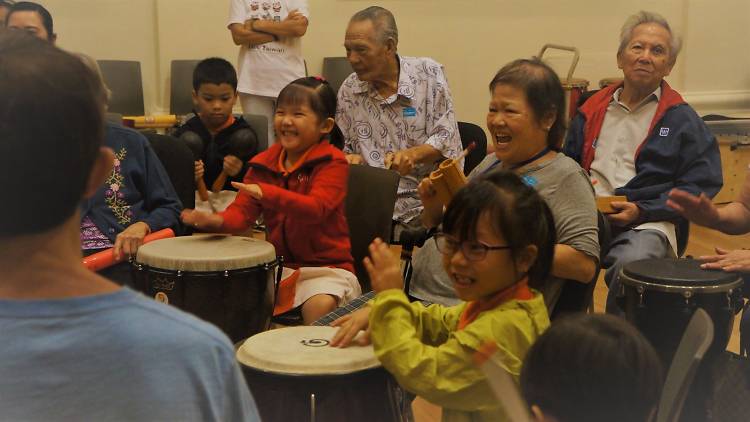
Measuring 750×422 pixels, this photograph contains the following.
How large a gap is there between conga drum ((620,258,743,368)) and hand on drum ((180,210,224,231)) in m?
1.25

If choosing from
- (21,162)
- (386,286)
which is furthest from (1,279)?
(386,286)

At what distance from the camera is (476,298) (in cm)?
184

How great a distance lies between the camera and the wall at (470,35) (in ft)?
20.2

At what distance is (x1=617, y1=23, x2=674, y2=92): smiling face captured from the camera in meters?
3.42

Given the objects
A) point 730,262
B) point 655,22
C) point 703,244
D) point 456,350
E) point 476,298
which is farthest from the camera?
point 703,244

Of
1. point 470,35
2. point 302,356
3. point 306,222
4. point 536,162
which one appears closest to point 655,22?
point 536,162

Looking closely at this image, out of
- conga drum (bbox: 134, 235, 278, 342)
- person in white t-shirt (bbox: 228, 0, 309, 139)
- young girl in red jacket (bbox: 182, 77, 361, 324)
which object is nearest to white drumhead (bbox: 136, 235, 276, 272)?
conga drum (bbox: 134, 235, 278, 342)

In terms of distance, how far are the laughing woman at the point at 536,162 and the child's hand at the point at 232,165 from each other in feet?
6.02

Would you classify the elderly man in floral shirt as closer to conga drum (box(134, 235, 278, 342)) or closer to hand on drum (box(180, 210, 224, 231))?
hand on drum (box(180, 210, 224, 231))

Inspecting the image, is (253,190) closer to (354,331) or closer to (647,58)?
(354,331)

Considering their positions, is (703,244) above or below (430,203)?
below

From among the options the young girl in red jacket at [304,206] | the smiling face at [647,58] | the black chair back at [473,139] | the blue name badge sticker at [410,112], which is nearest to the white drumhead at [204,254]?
the young girl in red jacket at [304,206]

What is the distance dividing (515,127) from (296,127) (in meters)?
0.84

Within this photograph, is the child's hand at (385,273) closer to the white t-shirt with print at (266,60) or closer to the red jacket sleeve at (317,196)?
the red jacket sleeve at (317,196)
